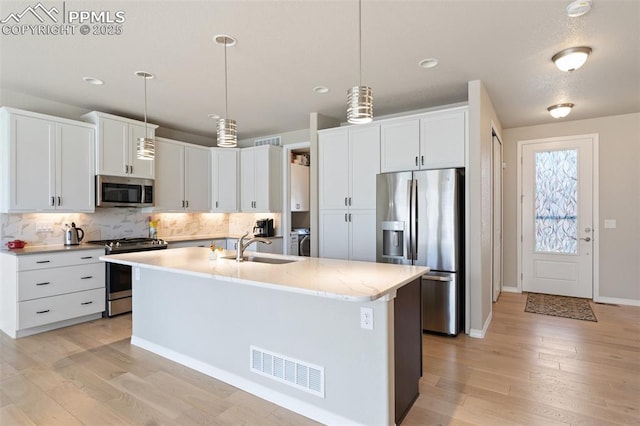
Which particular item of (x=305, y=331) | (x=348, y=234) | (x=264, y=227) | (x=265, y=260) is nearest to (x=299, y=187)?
(x=264, y=227)

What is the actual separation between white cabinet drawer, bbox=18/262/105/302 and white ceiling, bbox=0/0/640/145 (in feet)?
6.51

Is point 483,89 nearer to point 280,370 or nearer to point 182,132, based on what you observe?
point 280,370

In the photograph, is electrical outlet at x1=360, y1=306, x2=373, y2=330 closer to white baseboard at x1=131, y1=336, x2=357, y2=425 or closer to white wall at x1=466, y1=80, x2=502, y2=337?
white baseboard at x1=131, y1=336, x2=357, y2=425

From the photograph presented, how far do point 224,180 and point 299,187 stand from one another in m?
1.31

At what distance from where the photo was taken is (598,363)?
2.91m

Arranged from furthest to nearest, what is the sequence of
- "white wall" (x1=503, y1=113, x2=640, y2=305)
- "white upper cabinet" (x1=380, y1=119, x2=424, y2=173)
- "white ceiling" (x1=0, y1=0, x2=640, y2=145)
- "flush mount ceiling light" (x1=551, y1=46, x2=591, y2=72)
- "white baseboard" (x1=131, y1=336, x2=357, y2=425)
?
"white wall" (x1=503, y1=113, x2=640, y2=305), "white upper cabinet" (x1=380, y1=119, x2=424, y2=173), "flush mount ceiling light" (x1=551, y1=46, x2=591, y2=72), "white ceiling" (x1=0, y1=0, x2=640, y2=145), "white baseboard" (x1=131, y1=336, x2=357, y2=425)

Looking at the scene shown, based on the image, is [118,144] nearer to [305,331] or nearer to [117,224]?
[117,224]

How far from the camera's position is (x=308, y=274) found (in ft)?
7.38

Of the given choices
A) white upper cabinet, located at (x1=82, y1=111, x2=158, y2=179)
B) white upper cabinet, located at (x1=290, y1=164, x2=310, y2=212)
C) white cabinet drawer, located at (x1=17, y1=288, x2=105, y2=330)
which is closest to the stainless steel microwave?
white upper cabinet, located at (x1=82, y1=111, x2=158, y2=179)

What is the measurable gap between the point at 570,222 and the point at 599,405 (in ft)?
11.7

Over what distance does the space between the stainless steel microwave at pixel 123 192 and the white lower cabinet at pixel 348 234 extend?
2.48m

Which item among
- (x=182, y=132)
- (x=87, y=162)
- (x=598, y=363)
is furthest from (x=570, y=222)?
(x=87, y=162)

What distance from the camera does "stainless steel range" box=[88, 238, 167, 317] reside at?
414 cm

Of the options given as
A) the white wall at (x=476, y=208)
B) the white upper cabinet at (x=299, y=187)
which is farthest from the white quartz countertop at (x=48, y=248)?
the white wall at (x=476, y=208)
